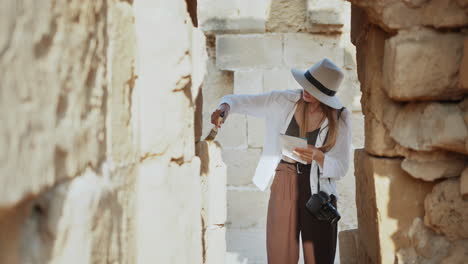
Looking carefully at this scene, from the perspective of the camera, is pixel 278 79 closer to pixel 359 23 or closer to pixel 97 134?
pixel 359 23

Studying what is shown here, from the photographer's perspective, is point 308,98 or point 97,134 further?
point 308,98

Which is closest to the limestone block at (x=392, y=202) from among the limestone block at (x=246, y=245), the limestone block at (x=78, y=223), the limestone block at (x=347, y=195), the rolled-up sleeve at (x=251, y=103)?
the rolled-up sleeve at (x=251, y=103)

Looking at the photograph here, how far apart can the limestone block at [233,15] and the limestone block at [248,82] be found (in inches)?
22.2

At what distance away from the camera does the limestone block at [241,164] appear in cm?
607

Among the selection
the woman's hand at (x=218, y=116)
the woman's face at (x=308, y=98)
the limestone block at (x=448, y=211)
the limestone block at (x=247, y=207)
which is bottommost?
the limestone block at (x=247, y=207)

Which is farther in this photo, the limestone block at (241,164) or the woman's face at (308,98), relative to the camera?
the limestone block at (241,164)

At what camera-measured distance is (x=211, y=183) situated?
3252 millimetres

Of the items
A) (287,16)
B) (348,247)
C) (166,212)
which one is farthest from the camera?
(287,16)

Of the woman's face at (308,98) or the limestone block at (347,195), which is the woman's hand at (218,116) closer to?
the woman's face at (308,98)

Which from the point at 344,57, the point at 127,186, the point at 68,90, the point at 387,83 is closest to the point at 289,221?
the point at 387,83

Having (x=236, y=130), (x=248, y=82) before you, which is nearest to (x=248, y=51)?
(x=248, y=82)

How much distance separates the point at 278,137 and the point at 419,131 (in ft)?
3.46

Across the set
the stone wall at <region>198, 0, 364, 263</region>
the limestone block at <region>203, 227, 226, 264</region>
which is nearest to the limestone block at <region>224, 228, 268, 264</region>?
the stone wall at <region>198, 0, 364, 263</region>

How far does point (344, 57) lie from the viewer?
604 centimetres
